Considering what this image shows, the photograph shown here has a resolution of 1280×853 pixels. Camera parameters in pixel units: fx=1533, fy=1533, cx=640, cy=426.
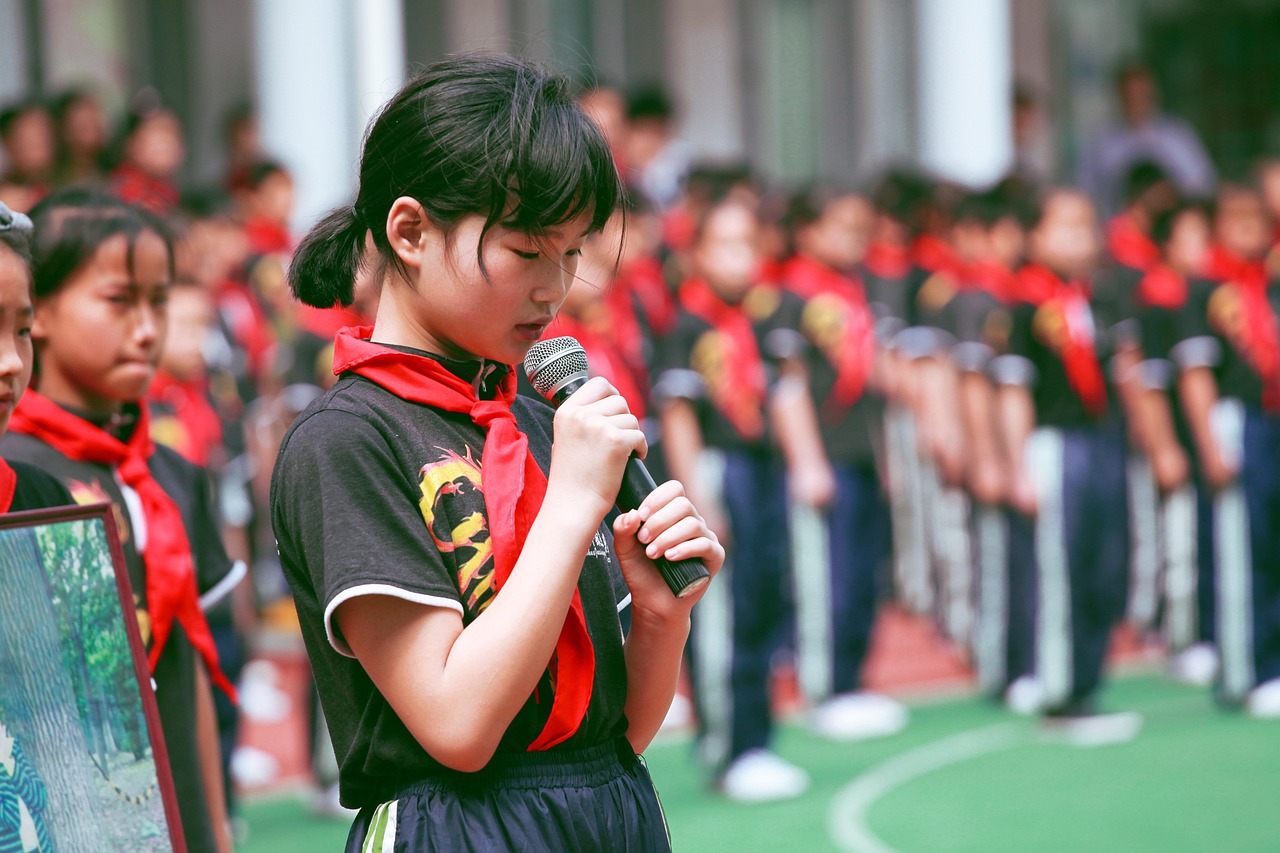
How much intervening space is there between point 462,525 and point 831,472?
15.4 feet

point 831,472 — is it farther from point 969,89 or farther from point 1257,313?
point 969,89

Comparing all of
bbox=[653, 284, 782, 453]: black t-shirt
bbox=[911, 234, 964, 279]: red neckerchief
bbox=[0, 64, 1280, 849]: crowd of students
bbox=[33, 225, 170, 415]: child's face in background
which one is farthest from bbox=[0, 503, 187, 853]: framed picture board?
bbox=[911, 234, 964, 279]: red neckerchief

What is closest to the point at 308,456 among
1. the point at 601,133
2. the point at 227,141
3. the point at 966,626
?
the point at 601,133

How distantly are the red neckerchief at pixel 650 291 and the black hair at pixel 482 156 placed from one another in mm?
3664

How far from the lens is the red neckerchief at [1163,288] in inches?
236

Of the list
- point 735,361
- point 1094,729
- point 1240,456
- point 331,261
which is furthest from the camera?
point 1240,456

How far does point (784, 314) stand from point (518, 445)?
4.19m

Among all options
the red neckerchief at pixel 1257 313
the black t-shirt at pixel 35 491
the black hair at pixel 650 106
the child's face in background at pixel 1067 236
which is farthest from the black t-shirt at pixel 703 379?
the black t-shirt at pixel 35 491

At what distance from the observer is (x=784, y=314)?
5.62m

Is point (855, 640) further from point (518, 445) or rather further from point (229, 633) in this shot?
point (518, 445)

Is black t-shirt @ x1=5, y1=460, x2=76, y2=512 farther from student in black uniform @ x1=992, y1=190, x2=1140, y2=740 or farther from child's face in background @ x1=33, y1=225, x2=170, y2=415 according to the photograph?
student in black uniform @ x1=992, y1=190, x2=1140, y2=740

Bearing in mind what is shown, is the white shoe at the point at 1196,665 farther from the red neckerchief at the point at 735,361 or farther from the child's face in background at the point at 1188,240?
the red neckerchief at the point at 735,361

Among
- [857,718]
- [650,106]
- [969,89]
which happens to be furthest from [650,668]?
[969,89]

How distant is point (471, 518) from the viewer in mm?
1473
